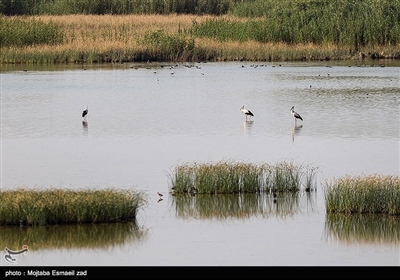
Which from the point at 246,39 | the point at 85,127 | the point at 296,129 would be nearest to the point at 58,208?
the point at 85,127

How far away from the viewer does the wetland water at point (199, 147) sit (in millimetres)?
13305

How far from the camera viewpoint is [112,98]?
32.2 m

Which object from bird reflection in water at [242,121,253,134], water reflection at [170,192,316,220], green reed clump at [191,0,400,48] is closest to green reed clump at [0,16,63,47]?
green reed clump at [191,0,400,48]

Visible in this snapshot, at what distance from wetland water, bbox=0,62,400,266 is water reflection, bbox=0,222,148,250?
0.08ft

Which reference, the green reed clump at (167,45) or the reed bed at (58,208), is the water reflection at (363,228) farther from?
the green reed clump at (167,45)

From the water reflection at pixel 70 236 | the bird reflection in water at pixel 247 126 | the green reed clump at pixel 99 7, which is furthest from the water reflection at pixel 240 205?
the green reed clump at pixel 99 7

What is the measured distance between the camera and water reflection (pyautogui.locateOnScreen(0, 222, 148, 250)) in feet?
43.3

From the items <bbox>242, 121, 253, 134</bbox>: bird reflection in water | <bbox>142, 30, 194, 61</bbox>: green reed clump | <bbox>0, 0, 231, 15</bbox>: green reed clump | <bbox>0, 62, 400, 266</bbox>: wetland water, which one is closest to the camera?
<bbox>0, 62, 400, 266</bbox>: wetland water

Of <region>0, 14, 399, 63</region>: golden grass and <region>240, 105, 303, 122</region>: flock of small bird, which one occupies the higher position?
<region>0, 14, 399, 63</region>: golden grass

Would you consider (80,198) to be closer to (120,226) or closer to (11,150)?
(120,226)

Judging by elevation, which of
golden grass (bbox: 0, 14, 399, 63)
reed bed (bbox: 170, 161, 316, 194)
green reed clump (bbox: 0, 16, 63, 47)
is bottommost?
reed bed (bbox: 170, 161, 316, 194)

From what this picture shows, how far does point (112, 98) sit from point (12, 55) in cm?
1297

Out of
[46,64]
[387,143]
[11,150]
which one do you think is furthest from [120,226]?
[46,64]

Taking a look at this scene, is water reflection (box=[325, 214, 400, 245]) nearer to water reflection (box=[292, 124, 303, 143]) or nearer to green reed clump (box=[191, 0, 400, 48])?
water reflection (box=[292, 124, 303, 143])
